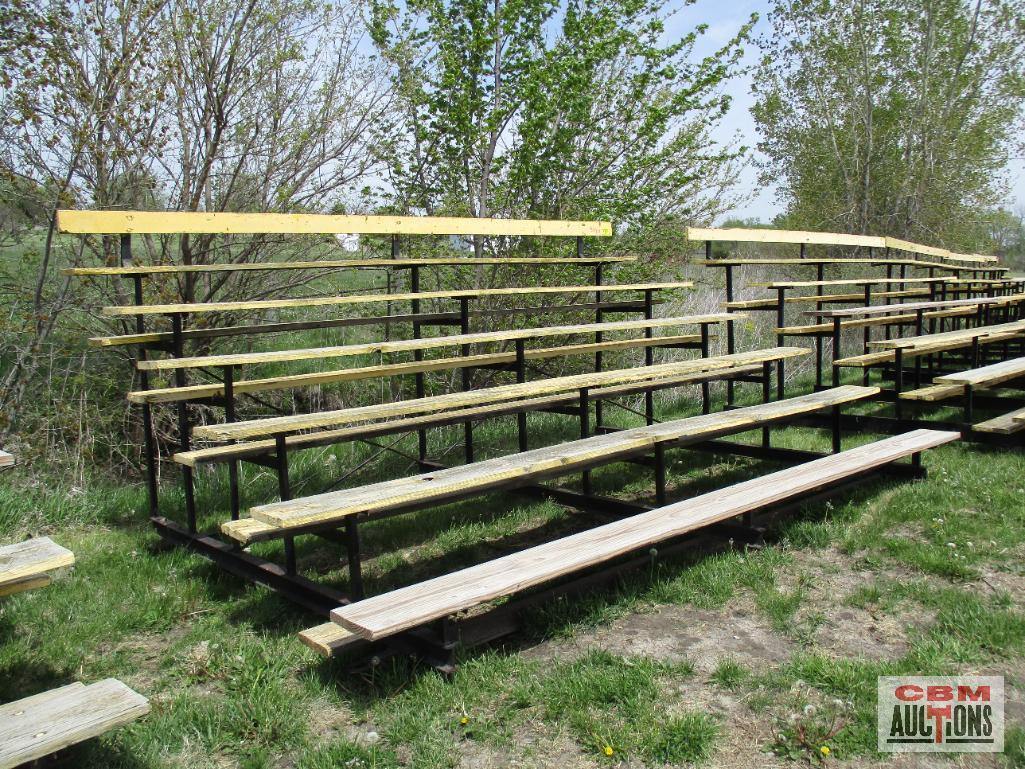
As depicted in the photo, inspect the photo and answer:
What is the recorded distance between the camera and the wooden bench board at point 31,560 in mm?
2275

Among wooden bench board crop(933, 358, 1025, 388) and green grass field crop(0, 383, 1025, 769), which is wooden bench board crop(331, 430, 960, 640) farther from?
wooden bench board crop(933, 358, 1025, 388)

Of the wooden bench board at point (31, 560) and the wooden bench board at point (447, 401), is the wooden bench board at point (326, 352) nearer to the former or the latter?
the wooden bench board at point (447, 401)

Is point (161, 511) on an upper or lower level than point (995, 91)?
lower

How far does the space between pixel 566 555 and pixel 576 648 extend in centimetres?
31

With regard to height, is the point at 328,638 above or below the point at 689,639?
above

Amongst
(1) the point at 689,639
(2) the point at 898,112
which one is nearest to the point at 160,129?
(1) the point at 689,639

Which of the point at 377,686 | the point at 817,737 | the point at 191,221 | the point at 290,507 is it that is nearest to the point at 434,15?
the point at 191,221

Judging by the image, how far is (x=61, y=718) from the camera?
2.02 meters

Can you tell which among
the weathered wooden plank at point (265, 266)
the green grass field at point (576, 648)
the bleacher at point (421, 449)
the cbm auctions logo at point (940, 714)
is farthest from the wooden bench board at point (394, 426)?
the cbm auctions logo at point (940, 714)

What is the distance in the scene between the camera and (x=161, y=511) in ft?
15.6

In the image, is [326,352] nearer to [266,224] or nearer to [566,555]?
[266,224]

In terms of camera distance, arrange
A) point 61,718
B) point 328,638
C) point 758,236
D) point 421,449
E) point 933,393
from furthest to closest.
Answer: point 758,236 < point 933,393 < point 421,449 < point 328,638 < point 61,718

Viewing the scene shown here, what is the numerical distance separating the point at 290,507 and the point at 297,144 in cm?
408

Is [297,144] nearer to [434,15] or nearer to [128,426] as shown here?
[434,15]
